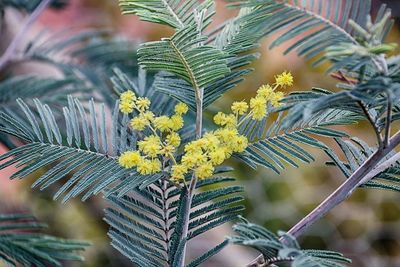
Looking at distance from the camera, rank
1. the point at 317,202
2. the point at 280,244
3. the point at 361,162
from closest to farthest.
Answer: the point at 280,244 → the point at 361,162 → the point at 317,202

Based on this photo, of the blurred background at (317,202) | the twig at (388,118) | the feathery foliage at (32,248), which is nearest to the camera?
the twig at (388,118)

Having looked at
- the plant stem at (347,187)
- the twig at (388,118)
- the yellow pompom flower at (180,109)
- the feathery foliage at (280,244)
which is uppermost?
the yellow pompom flower at (180,109)

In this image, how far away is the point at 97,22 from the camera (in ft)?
6.13

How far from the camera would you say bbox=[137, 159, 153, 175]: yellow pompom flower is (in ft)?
1.29

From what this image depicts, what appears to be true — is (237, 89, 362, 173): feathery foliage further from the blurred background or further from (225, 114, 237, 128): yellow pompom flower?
the blurred background

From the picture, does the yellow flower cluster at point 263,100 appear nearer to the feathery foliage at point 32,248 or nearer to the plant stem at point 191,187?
the plant stem at point 191,187

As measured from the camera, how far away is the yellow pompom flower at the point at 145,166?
39cm

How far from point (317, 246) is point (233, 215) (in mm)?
1344

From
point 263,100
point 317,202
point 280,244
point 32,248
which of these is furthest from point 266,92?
point 317,202

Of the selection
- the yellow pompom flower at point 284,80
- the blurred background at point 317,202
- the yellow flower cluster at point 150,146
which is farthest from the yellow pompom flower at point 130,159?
the blurred background at point 317,202

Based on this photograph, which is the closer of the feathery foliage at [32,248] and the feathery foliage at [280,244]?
the feathery foliage at [280,244]

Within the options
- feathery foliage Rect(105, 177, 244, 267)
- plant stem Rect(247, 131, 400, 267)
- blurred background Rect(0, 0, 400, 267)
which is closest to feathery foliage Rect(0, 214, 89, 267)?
feathery foliage Rect(105, 177, 244, 267)

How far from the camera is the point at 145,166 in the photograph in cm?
39

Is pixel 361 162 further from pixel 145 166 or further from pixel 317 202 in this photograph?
pixel 317 202
